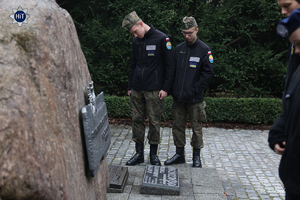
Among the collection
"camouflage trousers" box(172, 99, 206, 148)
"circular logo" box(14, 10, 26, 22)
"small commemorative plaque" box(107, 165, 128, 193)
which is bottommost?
"small commemorative plaque" box(107, 165, 128, 193)

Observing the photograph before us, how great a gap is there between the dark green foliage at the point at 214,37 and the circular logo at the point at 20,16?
19.1 ft

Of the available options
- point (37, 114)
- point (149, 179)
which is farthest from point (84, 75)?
point (149, 179)

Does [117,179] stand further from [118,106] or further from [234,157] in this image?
[118,106]

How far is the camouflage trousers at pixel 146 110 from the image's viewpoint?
4336 millimetres

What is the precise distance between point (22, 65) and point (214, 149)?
4580mm

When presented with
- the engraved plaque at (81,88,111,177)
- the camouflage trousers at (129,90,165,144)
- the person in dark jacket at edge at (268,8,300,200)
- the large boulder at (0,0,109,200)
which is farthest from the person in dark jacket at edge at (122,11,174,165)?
the person in dark jacket at edge at (268,8,300,200)

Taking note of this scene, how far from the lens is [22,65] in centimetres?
181

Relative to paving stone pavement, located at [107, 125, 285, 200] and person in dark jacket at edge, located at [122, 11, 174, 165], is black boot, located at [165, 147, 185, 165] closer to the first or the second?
paving stone pavement, located at [107, 125, 285, 200]

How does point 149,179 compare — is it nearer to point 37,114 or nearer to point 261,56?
point 37,114

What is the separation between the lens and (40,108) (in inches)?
71.6

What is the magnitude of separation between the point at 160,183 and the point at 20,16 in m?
2.28

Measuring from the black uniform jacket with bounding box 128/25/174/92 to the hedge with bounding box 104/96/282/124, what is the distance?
136 inches

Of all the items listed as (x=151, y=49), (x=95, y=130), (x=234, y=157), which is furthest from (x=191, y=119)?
(x=95, y=130)

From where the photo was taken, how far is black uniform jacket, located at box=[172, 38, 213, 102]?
4.24 meters
